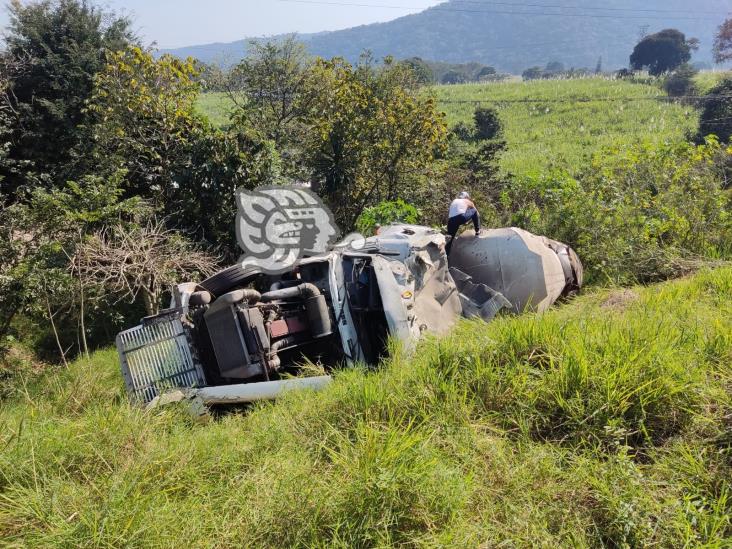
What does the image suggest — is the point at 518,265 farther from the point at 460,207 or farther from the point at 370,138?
the point at 370,138

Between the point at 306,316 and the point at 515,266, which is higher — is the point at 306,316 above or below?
above

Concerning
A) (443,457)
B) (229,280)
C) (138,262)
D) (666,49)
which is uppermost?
(666,49)

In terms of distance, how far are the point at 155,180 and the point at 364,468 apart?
7.70 meters

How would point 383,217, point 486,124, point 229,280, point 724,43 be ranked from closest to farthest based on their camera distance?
point 229,280
point 383,217
point 486,124
point 724,43

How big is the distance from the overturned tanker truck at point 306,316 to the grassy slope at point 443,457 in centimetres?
81

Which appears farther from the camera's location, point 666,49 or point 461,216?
point 666,49

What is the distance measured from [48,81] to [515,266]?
11295mm

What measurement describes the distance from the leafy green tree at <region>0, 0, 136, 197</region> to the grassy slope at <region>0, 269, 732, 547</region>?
951 cm

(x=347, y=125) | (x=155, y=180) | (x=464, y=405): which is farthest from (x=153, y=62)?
(x=464, y=405)

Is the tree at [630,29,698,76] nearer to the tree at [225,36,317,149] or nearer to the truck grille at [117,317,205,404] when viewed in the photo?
the tree at [225,36,317,149]

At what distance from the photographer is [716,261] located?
18.8ft

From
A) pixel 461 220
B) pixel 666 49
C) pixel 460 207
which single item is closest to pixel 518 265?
pixel 461 220

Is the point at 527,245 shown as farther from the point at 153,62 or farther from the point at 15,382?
the point at 153,62

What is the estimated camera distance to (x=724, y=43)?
1454 inches
